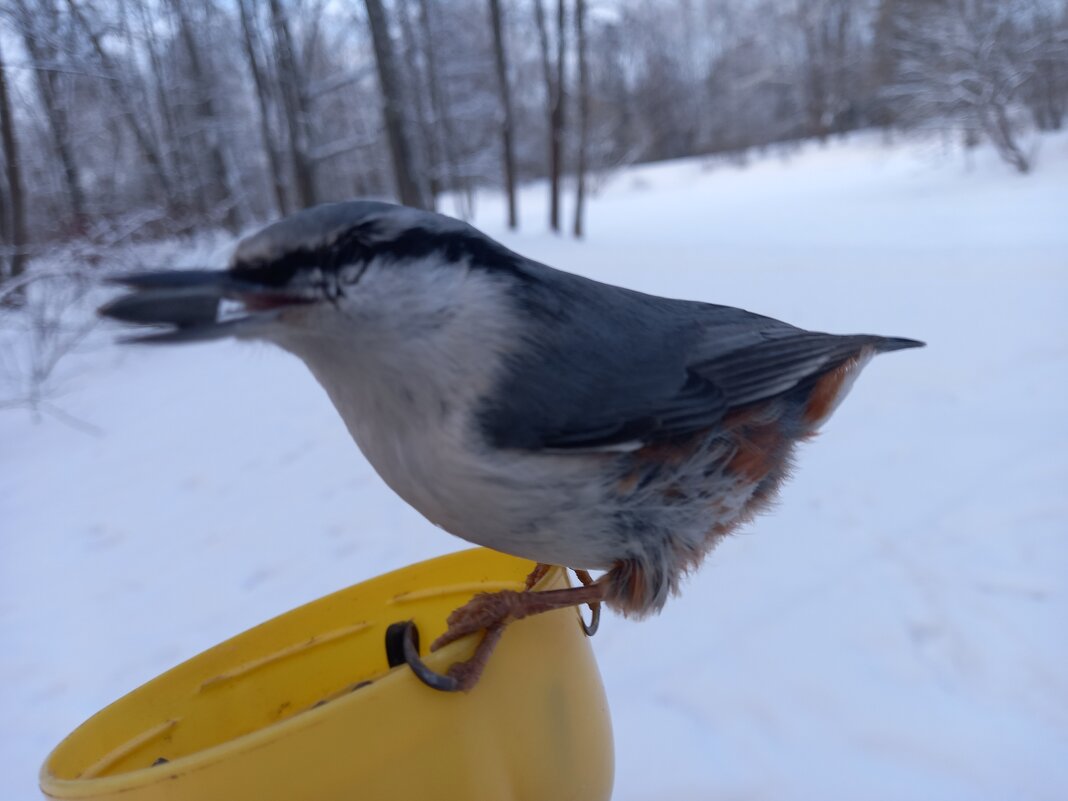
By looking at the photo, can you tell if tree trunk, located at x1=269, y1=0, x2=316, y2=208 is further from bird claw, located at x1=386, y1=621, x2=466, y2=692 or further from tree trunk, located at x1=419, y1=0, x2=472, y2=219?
bird claw, located at x1=386, y1=621, x2=466, y2=692

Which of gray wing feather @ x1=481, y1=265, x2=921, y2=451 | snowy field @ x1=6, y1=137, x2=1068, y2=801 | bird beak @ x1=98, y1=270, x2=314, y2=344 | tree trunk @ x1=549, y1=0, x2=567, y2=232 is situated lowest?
snowy field @ x1=6, y1=137, x2=1068, y2=801

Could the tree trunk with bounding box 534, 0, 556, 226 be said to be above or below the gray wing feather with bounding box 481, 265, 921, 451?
above

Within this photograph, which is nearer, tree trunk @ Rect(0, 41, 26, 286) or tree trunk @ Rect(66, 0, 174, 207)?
tree trunk @ Rect(0, 41, 26, 286)

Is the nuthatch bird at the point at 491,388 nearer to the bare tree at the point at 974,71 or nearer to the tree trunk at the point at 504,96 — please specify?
the tree trunk at the point at 504,96

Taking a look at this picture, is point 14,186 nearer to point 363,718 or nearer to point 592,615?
point 592,615

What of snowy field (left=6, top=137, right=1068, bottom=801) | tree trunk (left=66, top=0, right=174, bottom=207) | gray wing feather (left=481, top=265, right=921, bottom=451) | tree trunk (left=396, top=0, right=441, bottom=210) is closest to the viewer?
gray wing feather (left=481, top=265, right=921, bottom=451)

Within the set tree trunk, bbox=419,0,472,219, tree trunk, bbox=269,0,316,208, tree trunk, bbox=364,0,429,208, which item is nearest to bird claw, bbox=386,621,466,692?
tree trunk, bbox=364,0,429,208

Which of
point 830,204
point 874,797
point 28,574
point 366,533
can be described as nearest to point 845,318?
point 366,533
